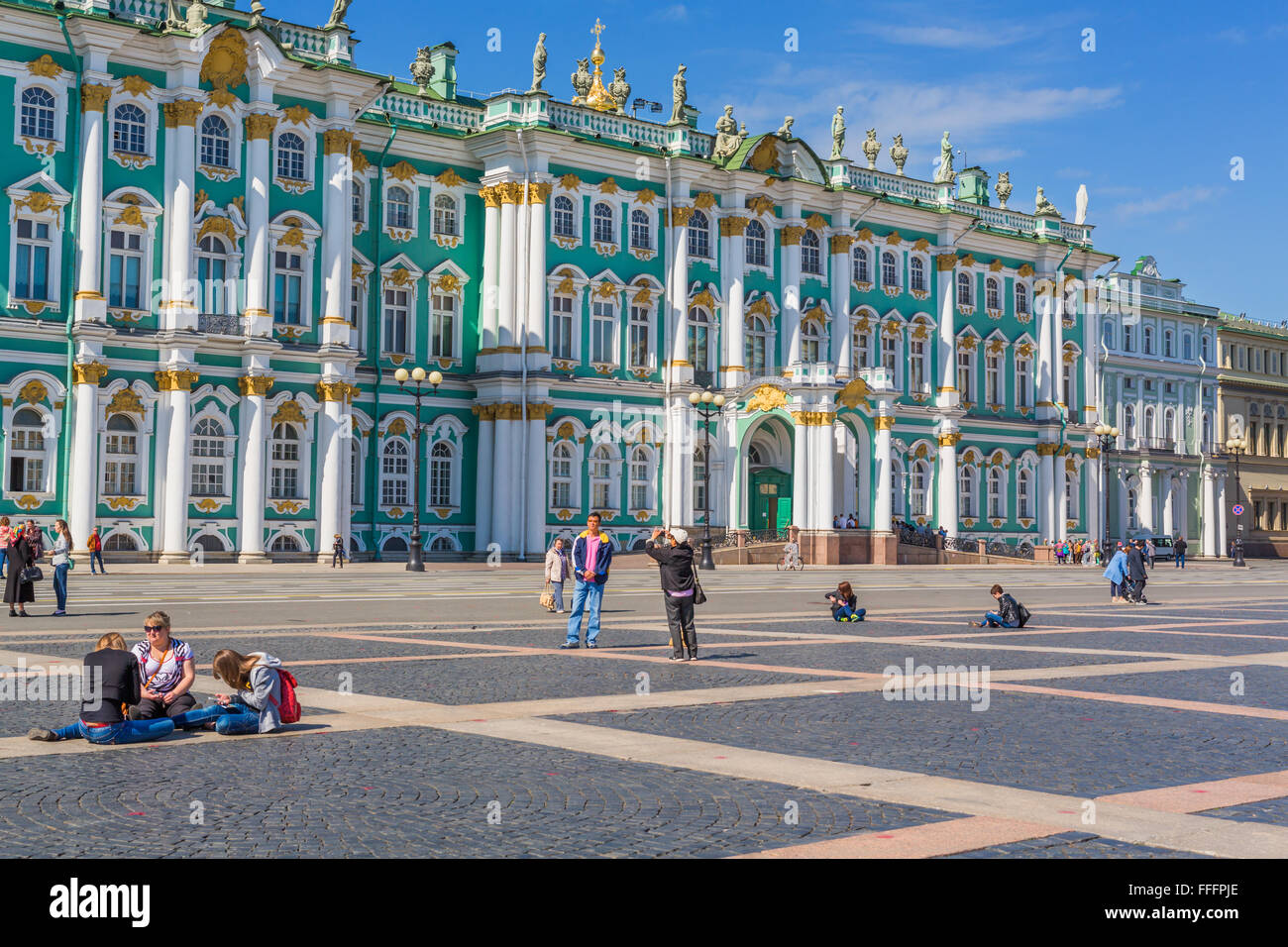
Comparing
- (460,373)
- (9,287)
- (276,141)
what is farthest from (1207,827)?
(460,373)

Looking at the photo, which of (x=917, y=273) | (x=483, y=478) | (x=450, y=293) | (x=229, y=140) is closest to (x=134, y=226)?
(x=229, y=140)

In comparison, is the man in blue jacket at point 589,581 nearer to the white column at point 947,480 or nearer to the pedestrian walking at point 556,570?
the pedestrian walking at point 556,570

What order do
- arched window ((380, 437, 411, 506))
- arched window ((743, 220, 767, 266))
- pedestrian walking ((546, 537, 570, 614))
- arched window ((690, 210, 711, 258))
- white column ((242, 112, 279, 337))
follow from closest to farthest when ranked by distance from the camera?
pedestrian walking ((546, 537, 570, 614)) → white column ((242, 112, 279, 337)) → arched window ((380, 437, 411, 506)) → arched window ((690, 210, 711, 258)) → arched window ((743, 220, 767, 266))

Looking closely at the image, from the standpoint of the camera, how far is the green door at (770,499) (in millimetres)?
62469

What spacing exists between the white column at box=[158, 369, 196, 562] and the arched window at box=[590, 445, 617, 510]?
17.1m

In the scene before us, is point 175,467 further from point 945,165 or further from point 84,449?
point 945,165

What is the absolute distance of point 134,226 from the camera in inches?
1759

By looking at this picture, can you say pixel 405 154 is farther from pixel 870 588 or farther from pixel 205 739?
pixel 205 739

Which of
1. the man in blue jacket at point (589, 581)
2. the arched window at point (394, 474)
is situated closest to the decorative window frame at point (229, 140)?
the arched window at point (394, 474)

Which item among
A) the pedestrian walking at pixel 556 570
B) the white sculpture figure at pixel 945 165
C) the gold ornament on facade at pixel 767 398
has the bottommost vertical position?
the pedestrian walking at pixel 556 570

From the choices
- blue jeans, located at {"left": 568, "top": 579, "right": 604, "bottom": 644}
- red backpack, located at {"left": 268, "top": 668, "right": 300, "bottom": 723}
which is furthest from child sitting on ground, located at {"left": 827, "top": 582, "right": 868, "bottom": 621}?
red backpack, located at {"left": 268, "top": 668, "right": 300, "bottom": 723}

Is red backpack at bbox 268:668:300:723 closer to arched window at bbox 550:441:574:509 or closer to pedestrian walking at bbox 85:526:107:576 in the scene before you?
pedestrian walking at bbox 85:526:107:576

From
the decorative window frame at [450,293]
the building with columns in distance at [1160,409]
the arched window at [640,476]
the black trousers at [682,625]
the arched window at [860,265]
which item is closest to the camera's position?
the black trousers at [682,625]

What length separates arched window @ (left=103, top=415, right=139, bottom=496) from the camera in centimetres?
4412
